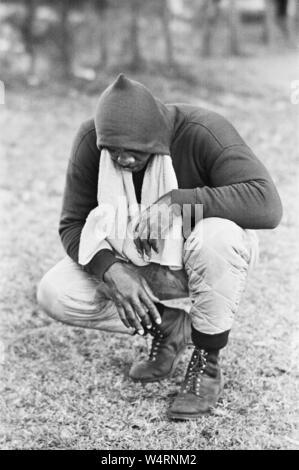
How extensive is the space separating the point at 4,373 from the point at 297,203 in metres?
2.78

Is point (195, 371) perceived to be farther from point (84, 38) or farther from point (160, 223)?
point (84, 38)

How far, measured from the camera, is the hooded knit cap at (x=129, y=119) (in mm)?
2775

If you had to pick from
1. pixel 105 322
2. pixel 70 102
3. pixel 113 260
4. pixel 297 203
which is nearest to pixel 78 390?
pixel 105 322

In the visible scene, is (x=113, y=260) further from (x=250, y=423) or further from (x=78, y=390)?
(x=250, y=423)

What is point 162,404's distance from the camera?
300cm

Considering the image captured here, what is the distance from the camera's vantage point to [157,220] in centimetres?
290

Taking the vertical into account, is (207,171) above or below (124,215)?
above

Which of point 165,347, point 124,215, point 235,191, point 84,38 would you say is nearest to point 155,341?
point 165,347

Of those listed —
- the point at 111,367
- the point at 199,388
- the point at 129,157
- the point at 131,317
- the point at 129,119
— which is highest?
the point at 129,119

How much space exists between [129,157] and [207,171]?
0.31 m

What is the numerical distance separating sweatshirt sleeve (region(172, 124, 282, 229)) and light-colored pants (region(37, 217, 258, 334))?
0.17 ft

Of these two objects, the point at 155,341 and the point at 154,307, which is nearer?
the point at 154,307

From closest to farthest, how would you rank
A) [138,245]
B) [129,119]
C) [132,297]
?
[129,119] < [132,297] < [138,245]

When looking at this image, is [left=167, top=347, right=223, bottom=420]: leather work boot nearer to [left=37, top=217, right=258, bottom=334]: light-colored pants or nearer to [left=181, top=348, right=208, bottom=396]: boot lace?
[left=181, top=348, right=208, bottom=396]: boot lace
